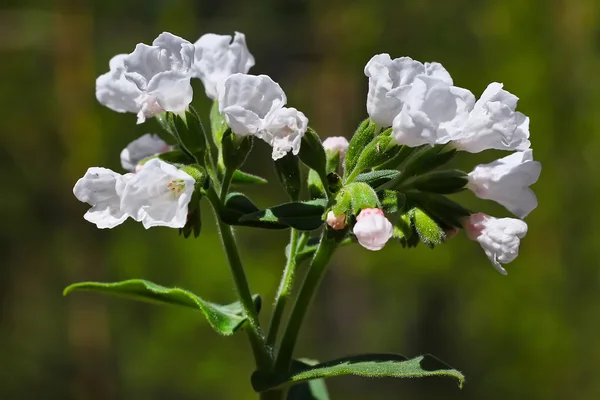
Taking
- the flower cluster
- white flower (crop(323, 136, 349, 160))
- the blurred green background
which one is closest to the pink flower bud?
the flower cluster

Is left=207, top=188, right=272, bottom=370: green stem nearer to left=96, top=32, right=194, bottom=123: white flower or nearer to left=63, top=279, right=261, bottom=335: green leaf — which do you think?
left=63, top=279, right=261, bottom=335: green leaf

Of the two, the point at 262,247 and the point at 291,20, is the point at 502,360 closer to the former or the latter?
the point at 262,247

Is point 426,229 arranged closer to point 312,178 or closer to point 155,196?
point 312,178

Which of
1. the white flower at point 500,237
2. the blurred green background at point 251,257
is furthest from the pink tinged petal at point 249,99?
the blurred green background at point 251,257

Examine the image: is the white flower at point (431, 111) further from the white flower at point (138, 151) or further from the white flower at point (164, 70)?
the white flower at point (138, 151)

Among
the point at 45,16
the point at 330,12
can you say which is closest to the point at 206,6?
the point at 330,12
